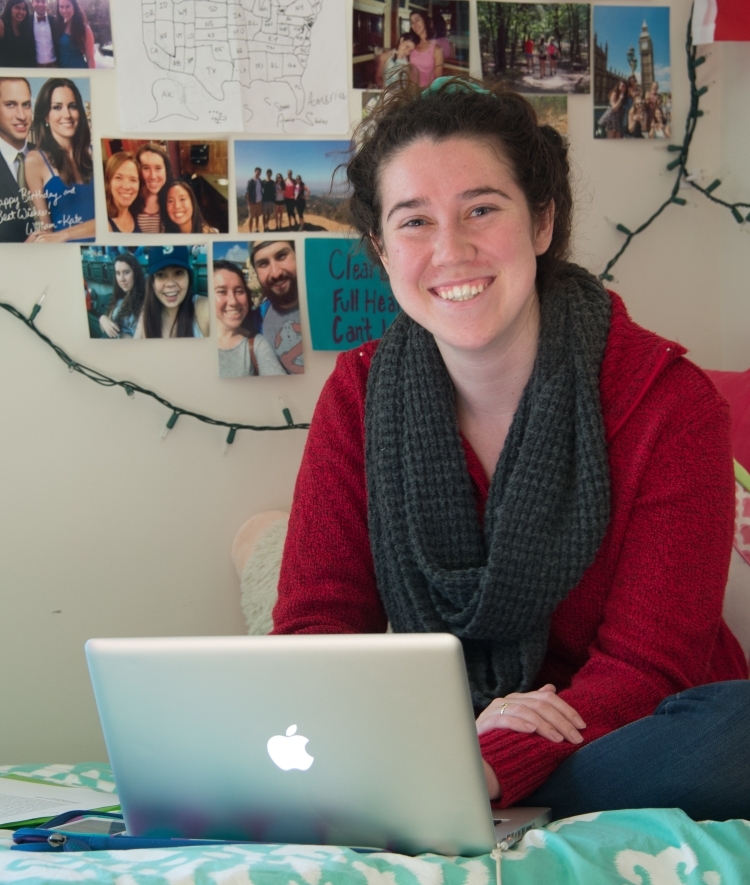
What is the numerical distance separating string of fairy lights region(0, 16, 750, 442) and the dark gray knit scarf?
530 mm

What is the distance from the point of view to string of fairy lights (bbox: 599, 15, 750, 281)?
195 centimetres

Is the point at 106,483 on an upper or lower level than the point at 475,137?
lower

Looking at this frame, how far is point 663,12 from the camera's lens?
6.41ft

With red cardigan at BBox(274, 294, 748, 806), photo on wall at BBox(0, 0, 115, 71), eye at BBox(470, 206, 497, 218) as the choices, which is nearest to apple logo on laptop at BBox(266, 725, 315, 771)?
red cardigan at BBox(274, 294, 748, 806)

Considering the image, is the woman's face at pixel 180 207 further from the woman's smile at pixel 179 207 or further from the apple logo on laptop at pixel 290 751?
the apple logo on laptop at pixel 290 751

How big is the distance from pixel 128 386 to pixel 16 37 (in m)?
0.62

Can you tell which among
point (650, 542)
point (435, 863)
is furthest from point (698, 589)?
point (435, 863)

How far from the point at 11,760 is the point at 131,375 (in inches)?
28.4

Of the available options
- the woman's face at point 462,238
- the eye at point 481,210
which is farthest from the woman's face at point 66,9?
the eye at point 481,210

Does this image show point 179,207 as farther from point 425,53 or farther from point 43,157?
point 425,53

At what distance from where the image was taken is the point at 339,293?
1.88 m

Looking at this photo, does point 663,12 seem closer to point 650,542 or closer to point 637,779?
point 650,542

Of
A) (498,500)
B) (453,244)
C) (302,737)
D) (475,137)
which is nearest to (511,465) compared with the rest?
(498,500)

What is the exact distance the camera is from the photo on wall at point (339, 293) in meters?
1.86
